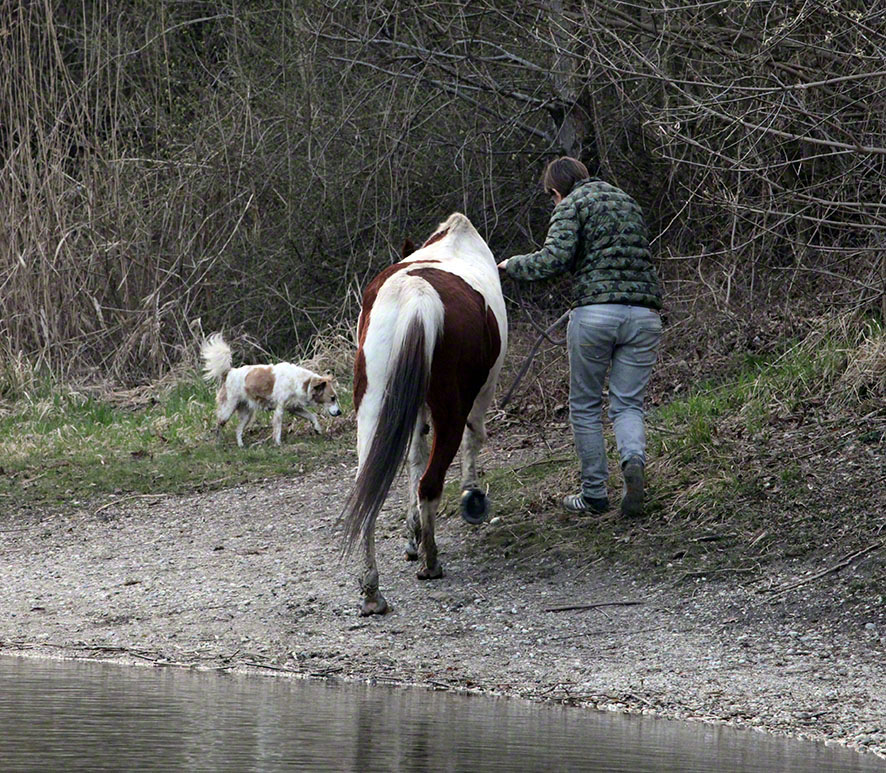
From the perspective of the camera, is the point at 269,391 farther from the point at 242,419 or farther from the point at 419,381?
the point at 419,381

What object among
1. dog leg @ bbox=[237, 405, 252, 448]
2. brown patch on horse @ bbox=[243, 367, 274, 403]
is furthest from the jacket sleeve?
dog leg @ bbox=[237, 405, 252, 448]

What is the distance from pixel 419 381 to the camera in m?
6.85

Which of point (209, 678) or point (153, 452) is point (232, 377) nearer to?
point (153, 452)

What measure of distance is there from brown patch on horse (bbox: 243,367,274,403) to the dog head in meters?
0.34

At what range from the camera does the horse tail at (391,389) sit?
267 inches

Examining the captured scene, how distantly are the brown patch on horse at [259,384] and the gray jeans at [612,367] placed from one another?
4233mm

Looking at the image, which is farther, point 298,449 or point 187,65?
point 187,65

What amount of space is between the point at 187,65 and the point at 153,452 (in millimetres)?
6158

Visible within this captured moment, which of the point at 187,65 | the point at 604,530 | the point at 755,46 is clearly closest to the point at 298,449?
the point at 604,530

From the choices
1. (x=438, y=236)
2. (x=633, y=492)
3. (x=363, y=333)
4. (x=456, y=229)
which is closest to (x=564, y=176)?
(x=456, y=229)

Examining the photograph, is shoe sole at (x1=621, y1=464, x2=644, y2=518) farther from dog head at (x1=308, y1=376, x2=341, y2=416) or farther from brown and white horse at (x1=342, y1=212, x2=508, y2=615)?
dog head at (x1=308, y1=376, x2=341, y2=416)

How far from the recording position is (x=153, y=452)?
470 inches

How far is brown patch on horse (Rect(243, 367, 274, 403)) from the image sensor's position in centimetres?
1179

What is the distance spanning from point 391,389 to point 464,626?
1.24 metres
